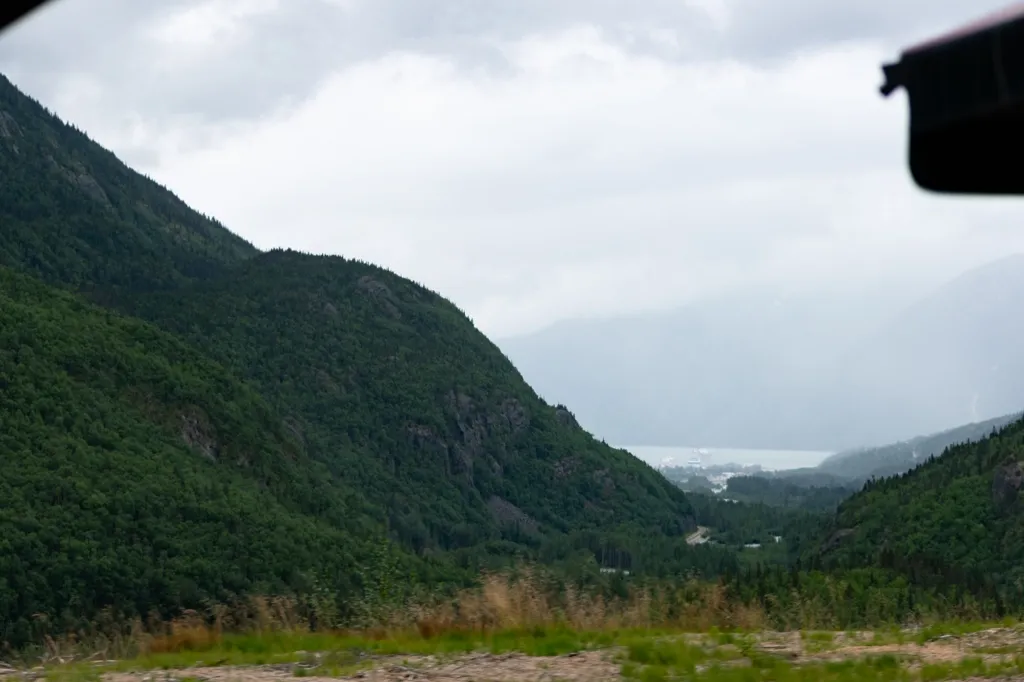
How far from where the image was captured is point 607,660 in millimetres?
10555

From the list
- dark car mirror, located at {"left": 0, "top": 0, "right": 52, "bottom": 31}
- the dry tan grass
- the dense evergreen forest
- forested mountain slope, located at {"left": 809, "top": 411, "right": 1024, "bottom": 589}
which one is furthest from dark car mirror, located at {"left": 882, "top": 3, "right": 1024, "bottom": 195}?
forested mountain slope, located at {"left": 809, "top": 411, "right": 1024, "bottom": 589}

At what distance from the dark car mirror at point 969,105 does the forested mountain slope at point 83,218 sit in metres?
119

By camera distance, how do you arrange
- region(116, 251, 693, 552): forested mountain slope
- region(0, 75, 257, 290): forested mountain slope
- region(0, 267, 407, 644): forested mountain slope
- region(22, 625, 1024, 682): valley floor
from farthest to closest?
region(0, 75, 257, 290): forested mountain slope → region(116, 251, 693, 552): forested mountain slope → region(0, 267, 407, 644): forested mountain slope → region(22, 625, 1024, 682): valley floor

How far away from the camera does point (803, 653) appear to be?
1059 centimetres

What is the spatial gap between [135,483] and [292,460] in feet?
103

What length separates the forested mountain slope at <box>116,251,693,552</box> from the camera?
117500 millimetres

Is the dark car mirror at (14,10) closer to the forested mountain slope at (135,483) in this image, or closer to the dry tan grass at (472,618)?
the dry tan grass at (472,618)

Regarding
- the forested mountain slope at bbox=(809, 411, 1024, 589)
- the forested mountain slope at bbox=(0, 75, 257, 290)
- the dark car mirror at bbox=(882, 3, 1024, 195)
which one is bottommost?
the forested mountain slope at bbox=(809, 411, 1024, 589)

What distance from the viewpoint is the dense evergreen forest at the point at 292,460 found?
5324 cm

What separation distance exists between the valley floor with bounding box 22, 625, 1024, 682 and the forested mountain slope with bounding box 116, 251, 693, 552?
9530 cm

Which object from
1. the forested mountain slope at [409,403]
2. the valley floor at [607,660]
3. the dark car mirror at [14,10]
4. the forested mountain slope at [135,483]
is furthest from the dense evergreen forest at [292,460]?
the dark car mirror at [14,10]

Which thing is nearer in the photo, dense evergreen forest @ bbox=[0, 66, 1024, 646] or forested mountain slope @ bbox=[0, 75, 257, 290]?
dense evergreen forest @ bbox=[0, 66, 1024, 646]

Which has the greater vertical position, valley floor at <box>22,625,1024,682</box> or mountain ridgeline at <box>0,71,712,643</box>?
mountain ridgeline at <box>0,71,712,643</box>

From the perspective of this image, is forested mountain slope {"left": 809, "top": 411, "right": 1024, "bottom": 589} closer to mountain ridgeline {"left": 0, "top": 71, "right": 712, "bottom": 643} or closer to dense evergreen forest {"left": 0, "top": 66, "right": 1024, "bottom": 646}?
dense evergreen forest {"left": 0, "top": 66, "right": 1024, "bottom": 646}
